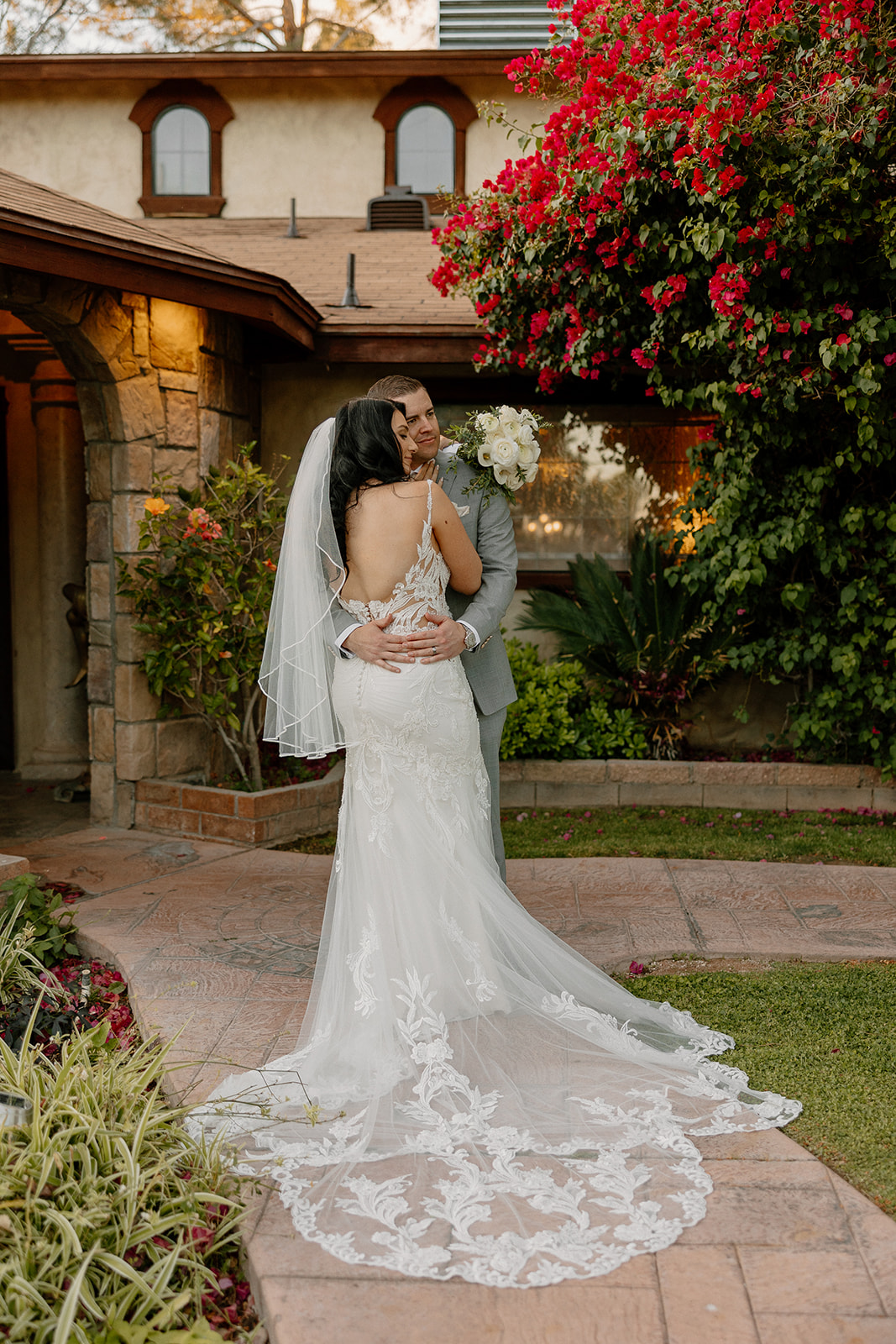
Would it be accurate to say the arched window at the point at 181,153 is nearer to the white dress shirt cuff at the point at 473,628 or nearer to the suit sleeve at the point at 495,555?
the suit sleeve at the point at 495,555

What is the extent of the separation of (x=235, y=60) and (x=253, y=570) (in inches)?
238

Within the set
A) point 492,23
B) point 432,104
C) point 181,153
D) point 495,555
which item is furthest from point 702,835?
point 492,23

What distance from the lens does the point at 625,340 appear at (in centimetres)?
621

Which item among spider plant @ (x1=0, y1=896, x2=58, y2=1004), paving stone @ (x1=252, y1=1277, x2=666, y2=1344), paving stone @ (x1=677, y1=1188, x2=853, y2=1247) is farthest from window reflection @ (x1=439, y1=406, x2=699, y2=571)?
paving stone @ (x1=252, y1=1277, x2=666, y2=1344)

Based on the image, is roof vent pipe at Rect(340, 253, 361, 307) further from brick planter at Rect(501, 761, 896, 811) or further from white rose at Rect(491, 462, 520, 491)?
white rose at Rect(491, 462, 520, 491)

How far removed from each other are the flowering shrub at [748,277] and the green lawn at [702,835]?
69cm

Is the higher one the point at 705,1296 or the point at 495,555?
the point at 495,555

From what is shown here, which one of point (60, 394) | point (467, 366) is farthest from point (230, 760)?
point (467, 366)

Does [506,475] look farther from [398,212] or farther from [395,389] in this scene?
[398,212]

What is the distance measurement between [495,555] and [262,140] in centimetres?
800

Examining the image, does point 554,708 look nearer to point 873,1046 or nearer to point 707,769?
point 707,769

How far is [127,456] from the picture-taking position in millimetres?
5902

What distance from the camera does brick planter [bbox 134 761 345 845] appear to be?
5.79 meters

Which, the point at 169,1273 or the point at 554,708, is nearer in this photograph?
the point at 169,1273
